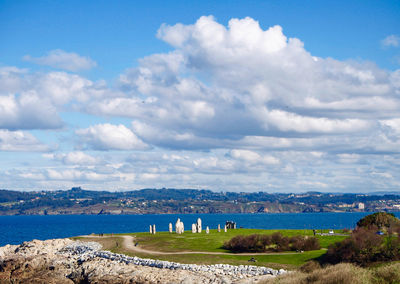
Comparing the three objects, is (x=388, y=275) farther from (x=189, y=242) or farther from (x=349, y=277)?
(x=189, y=242)

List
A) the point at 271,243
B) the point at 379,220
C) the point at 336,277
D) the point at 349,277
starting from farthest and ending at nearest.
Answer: the point at 379,220
the point at 271,243
the point at 336,277
the point at 349,277

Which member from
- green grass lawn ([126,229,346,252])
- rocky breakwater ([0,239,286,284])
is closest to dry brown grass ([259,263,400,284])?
rocky breakwater ([0,239,286,284])

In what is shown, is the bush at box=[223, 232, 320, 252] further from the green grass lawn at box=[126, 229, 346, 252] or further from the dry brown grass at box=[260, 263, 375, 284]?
the dry brown grass at box=[260, 263, 375, 284]

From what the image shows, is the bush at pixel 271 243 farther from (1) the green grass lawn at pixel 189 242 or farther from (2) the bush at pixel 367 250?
(2) the bush at pixel 367 250

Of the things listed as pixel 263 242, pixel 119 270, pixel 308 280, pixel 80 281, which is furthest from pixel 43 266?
pixel 308 280

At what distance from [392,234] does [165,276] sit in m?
22.9

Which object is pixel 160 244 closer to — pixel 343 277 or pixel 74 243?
pixel 74 243

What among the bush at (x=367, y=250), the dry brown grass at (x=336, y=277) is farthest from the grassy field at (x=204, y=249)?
the dry brown grass at (x=336, y=277)

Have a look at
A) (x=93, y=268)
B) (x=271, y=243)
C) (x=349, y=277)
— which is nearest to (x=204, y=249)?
(x=271, y=243)

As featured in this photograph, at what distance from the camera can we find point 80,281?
5022cm

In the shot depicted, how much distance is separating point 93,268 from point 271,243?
2097cm

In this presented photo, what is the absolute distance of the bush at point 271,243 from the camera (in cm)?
5278

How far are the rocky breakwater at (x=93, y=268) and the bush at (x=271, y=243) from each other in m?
9.76

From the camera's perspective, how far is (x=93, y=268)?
50625 mm
